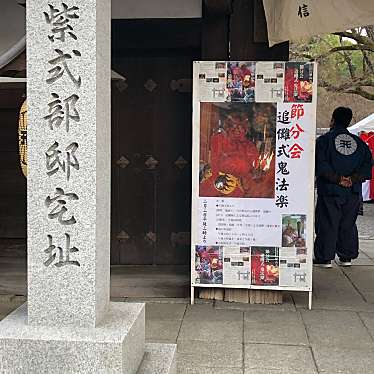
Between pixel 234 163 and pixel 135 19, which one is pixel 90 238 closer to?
pixel 234 163

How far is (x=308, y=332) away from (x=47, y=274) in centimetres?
272

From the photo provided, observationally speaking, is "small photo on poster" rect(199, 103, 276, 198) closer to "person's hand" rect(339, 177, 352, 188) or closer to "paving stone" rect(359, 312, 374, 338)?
"paving stone" rect(359, 312, 374, 338)

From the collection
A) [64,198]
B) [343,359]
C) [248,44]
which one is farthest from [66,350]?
[248,44]

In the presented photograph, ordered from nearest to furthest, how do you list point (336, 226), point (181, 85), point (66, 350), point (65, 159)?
point (66, 350), point (65, 159), point (181, 85), point (336, 226)

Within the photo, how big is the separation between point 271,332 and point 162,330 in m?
0.94

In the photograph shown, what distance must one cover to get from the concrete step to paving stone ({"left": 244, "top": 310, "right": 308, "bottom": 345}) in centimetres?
133

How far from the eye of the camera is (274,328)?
5.29 m

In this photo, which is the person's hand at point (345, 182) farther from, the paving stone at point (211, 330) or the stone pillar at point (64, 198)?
the stone pillar at point (64, 198)

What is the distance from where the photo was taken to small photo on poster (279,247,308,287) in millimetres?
5738

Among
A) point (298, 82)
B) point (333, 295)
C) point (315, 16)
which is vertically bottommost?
point (333, 295)

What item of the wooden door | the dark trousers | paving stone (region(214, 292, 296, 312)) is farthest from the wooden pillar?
the dark trousers

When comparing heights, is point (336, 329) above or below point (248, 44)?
below

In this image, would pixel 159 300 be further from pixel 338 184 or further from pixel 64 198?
pixel 64 198

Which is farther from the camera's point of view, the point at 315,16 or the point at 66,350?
the point at 315,16
